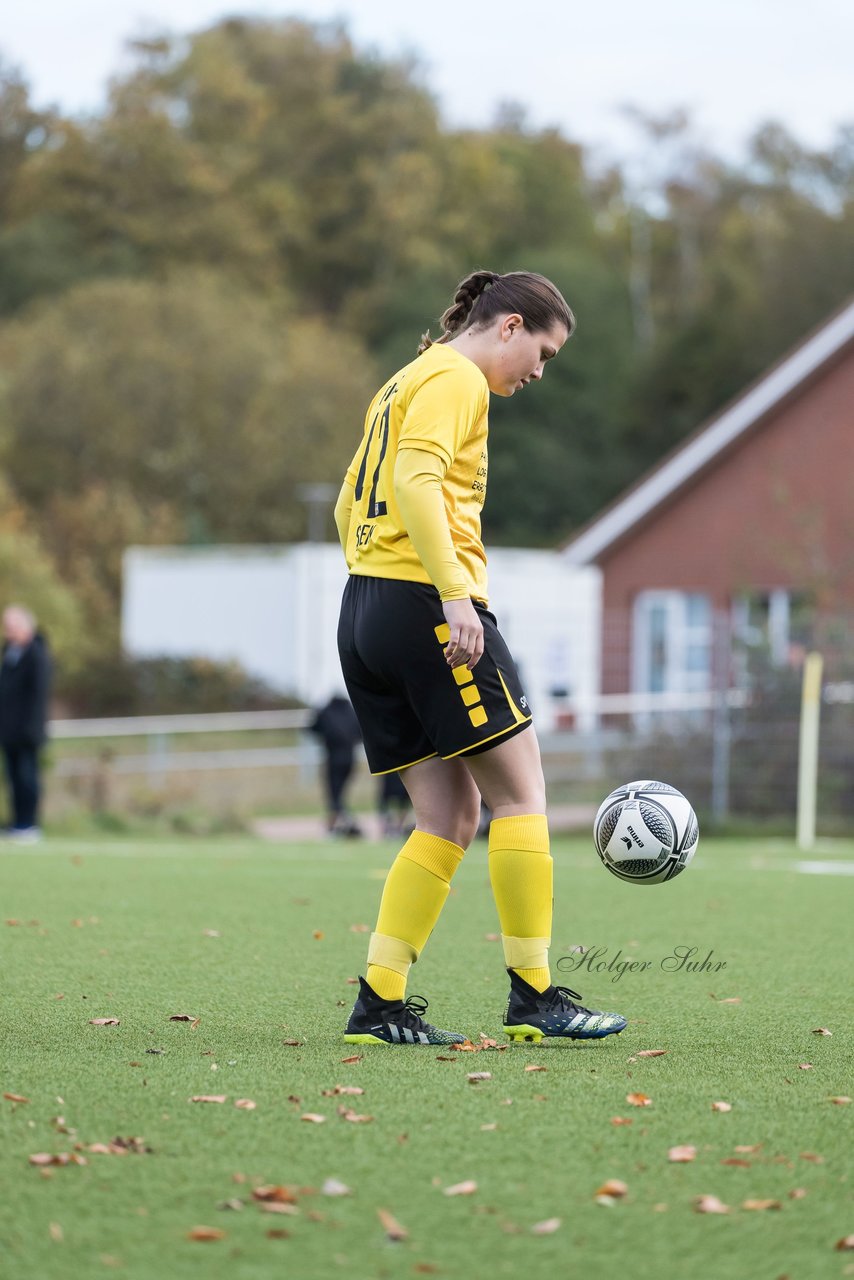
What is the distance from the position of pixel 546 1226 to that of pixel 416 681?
1874 millimetres

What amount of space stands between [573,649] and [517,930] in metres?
19.9

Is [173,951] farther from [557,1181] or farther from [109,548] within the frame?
[109,548]

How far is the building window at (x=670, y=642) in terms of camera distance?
25.4 meters

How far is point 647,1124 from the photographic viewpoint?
374 centimetres

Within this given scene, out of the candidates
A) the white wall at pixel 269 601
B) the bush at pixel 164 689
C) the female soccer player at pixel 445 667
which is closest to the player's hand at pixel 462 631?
the female soccer player at pixel 445 667

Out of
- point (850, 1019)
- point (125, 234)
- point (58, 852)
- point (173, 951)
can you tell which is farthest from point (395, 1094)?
point (125, 234)

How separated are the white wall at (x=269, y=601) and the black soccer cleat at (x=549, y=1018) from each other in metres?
25.8

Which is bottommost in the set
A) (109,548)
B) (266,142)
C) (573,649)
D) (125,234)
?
(573,649)

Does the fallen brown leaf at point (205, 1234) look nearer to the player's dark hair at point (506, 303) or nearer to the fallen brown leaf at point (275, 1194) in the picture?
the fallen brown leaf at point (275, 1194)

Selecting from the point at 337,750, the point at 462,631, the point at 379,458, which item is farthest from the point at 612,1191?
the point at 337,750

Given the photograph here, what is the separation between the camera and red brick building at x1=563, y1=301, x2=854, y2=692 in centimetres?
2594

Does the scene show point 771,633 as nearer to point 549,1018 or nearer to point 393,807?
point 393,807

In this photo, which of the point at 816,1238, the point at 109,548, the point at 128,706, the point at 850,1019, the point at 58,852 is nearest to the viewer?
the point at 816,1238

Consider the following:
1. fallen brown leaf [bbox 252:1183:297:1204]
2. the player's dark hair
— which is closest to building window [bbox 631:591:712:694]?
the player's dark hair
